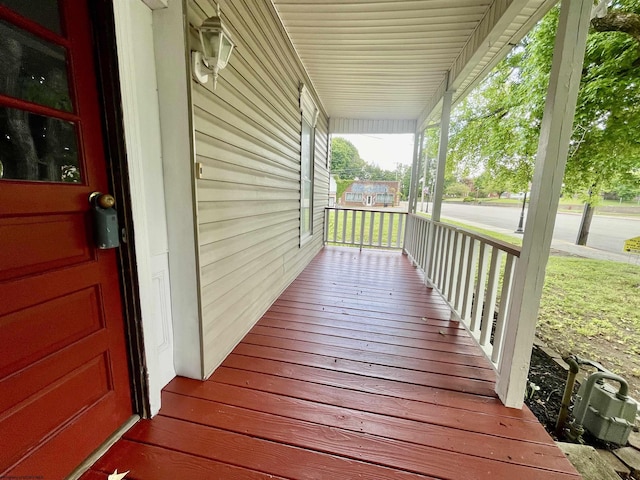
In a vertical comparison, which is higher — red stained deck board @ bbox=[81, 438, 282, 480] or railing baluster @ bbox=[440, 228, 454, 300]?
railing baluster @ bbox=[440, 228, 454, 300]

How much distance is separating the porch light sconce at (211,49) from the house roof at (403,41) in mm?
1336

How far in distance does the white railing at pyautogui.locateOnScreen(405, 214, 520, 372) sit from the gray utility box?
676 mm

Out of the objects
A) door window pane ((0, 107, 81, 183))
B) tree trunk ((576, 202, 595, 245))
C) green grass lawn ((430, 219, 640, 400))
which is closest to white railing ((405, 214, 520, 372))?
green grass lawn ((430, 219, 640, 400))

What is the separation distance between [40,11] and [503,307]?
100 inches

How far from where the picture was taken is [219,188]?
1659 millimetres

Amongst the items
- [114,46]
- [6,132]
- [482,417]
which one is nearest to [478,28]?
[114,46]

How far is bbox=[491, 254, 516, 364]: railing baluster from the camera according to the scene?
1.66 meters

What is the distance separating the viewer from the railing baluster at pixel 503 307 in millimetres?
1658

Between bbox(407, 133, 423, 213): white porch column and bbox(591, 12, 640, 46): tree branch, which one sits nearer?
bbox(591, 12, 640, 46): tree branch

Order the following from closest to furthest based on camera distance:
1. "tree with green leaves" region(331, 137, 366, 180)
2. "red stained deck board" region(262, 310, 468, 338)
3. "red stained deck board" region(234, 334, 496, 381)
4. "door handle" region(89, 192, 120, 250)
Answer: "door handle" region(89, 192, 120, 250) → "red stained deck board" region(234, 334, 496, 381) → "red stained deck board" region(262, 310, 468, 338) → "tree with green leaves" region(331, 137, 366, 180)

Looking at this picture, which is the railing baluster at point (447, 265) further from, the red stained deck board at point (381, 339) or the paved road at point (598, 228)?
the paved road at point (598, 228)

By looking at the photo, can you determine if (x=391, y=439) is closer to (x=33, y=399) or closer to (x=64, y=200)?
(x=33, y=399)

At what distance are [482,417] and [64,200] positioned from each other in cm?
215

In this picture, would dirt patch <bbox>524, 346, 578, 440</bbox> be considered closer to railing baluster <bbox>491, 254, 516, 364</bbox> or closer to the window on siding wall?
railing baluster <bbox>491, 254, 516, 364</bbox>
